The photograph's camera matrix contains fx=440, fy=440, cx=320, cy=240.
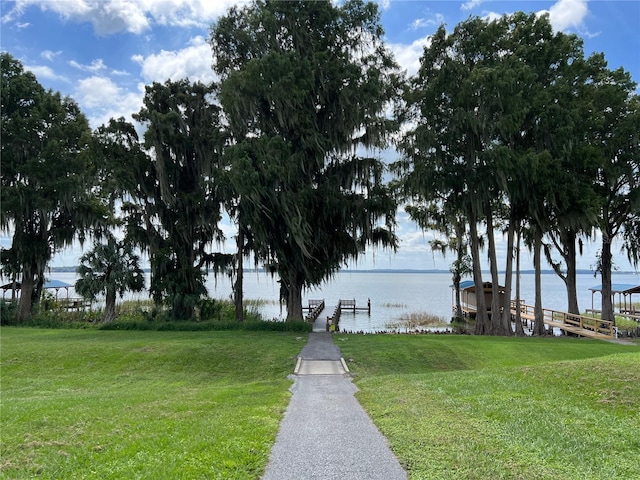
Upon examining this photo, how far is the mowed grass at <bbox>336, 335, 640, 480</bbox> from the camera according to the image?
14.5 feet

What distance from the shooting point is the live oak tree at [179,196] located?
2078 cm

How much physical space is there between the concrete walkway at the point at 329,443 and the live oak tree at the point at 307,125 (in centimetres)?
1054

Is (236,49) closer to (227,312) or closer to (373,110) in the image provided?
(373,110)

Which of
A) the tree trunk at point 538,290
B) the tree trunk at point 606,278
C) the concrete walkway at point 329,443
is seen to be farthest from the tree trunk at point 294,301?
the tree trunk at point 606,278

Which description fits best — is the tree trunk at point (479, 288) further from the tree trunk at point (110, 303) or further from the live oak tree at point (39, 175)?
the live oak tree at point (39, 175)

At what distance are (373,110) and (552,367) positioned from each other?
43.3 ft

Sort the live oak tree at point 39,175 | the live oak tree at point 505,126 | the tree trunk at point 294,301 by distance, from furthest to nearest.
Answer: the live oak tree at point 39,175, the tree trunk at point 294,301, the live oak tree at point 505,126

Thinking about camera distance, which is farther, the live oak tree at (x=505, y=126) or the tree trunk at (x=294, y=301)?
the tree trunk at (x=294, y=301)

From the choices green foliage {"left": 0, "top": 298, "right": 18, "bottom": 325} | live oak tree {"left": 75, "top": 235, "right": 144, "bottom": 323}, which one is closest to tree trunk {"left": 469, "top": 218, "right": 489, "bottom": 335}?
live oak tree {"left": 75, "top": 235, "right": 144, "bottom": 323}

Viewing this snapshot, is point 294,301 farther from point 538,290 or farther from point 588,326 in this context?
point 588,326

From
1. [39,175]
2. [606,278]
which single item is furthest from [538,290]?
[39,175]

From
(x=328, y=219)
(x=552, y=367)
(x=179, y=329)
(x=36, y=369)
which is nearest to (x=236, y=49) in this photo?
(x=328, y=219)

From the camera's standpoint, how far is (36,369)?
42.0ft

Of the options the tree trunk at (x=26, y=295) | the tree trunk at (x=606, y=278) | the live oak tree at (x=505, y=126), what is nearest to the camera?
the live oak tree at (x=505, y=126)
